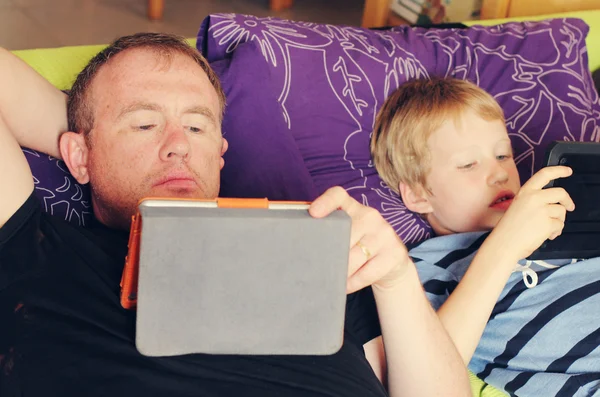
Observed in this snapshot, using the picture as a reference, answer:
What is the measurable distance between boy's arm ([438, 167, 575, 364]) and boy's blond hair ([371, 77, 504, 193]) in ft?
0.72

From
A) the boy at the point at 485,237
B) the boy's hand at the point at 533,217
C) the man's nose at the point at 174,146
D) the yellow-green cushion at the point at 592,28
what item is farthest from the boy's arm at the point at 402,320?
the yellow-green cushion at the point at 592,28

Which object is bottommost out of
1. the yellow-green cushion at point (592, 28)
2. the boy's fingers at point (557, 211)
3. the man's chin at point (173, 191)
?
the boy's fingers at point (557, 211)

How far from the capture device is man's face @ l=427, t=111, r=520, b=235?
1344mm

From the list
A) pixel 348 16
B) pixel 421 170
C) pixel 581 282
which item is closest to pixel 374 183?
pixel 421 170

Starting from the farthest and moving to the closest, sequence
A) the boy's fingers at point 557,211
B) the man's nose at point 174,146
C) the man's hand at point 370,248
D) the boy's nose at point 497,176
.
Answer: the boy's nose at point 497,176, the boy's fingers at point 557,211, the man's nose at point 174,146, the man's hand at point 370,248

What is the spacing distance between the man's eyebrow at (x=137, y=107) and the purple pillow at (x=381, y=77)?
0.30 meters

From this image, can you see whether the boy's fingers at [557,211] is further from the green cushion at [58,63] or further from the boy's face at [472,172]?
the green cushion at [58,63]

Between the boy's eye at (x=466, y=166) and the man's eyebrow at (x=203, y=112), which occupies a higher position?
the man's eyebrow at (x=203, y=112)

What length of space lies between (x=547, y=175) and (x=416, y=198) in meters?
0.30

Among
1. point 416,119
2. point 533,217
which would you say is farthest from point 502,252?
point 416,119

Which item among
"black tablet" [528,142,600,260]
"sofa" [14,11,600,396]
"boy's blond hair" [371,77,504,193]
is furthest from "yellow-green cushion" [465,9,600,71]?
"black tablet" [528,142,600,260]

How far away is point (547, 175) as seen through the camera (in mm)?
1206

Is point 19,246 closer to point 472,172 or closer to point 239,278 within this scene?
point 239,278

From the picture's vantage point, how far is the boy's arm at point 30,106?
1142mm
